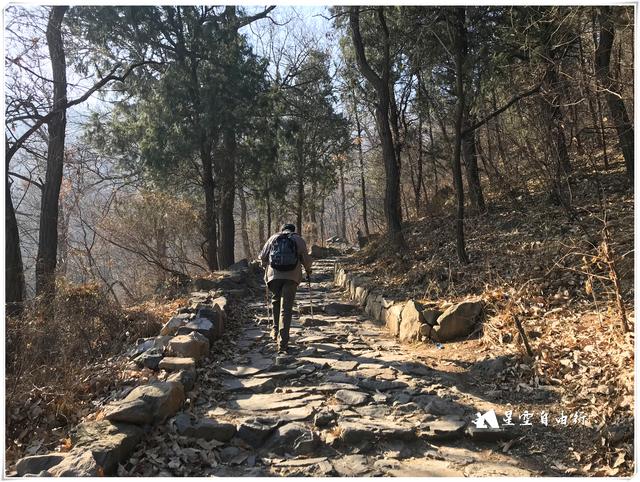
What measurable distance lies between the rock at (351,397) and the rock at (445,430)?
87 centimetres

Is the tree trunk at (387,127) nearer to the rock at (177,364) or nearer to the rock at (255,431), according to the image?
the rock at (177,364)

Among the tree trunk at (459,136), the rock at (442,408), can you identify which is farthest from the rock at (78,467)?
the tree trunk at (459,136)

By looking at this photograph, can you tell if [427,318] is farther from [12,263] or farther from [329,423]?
[12,263]

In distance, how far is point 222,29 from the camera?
46.6 feet

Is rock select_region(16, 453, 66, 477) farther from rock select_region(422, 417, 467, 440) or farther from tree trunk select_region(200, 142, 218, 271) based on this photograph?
tree trunk select_region(200, 142, 218, 271)

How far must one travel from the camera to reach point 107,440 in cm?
326

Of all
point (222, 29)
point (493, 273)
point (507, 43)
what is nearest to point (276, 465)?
point (493, 273)

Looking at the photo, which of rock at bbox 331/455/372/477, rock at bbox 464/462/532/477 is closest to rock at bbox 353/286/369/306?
rock at bbox 331/455/372/477

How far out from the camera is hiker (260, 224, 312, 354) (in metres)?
6.34

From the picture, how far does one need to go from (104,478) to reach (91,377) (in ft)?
8.11

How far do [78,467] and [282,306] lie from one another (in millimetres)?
3698

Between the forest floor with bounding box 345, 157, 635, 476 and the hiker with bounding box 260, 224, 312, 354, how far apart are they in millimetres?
1908

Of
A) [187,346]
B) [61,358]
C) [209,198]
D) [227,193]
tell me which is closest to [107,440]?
[187,346]

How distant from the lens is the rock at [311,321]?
8464 mm
